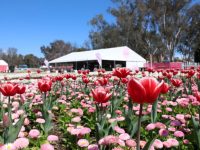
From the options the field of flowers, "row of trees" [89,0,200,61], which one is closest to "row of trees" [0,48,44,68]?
"row of trees" [89,0,200,61]

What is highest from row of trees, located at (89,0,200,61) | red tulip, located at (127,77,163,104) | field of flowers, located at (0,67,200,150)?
row of trees, located at (89,0,200,61)

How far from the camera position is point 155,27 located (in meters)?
48.5

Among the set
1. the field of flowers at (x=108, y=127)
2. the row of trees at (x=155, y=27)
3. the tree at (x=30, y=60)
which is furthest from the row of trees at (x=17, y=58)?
the field of flowers at (x=108, y=127)

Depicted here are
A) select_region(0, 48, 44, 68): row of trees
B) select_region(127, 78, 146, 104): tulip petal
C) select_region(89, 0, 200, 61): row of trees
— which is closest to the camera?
select_region(127, 78, 146, 104): tulip petal

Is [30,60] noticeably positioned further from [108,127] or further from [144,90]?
[144,90]

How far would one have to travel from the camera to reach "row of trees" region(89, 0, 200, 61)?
150ft

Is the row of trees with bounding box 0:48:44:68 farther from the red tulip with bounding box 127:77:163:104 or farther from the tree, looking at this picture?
the red tulip with bounding box 127:77:163:104

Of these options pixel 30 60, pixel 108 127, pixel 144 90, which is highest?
pixel 30 60

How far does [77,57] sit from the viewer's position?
48.8m

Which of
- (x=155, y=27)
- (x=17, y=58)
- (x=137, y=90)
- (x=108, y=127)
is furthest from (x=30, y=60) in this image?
(x=137, y=90)

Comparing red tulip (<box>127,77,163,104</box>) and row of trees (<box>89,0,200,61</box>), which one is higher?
row of trees (<box>89,0,200,61</box>)

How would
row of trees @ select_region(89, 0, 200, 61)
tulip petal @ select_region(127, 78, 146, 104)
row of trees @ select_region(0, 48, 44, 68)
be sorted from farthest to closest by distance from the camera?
row of trees @ select_region(0, 48, 44, 68), row of trees @ select_region(89, 0, 200, 61), tulip petal @ select_region(127, 78, 146, 104)

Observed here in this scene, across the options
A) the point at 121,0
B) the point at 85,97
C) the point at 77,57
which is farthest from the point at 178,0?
the point at 85,97

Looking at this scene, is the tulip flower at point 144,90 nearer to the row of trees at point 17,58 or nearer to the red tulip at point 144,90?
the red tulip at point 144,90
